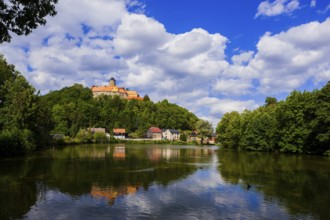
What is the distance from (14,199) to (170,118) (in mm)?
173313

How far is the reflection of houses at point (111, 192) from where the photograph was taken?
2167cm

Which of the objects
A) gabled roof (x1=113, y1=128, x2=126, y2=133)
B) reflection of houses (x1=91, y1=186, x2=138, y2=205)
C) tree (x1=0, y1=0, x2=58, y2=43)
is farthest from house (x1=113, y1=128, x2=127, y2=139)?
tree (x1=0, y1=0, x2=58, y2=43)

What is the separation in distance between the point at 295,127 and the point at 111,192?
58.9 metres

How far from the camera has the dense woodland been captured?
6206 centimetres

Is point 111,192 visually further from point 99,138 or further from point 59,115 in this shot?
point 59,115

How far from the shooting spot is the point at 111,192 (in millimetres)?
23266

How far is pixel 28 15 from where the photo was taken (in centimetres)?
1453

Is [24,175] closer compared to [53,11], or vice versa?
[53,11]

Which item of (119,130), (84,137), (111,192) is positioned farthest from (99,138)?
(111,192)

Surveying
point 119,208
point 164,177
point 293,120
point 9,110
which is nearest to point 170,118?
point 293,120

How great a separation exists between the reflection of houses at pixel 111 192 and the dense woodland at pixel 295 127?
1822 inches

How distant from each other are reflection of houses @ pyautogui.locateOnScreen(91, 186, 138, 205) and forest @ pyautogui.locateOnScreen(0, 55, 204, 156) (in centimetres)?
3062

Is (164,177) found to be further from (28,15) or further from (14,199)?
(28,15)

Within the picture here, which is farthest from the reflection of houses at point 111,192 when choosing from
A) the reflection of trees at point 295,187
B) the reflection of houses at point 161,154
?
the reflection of houses at point 161,154
